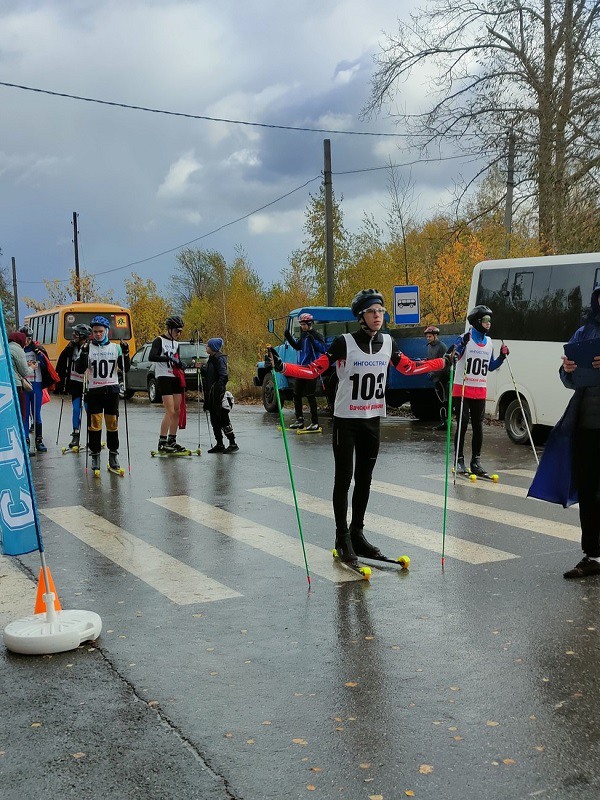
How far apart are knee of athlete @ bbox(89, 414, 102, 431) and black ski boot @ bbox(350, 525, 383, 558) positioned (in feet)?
19.3

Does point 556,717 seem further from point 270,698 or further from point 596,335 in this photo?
point 596,335

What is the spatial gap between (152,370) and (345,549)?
22612 mm

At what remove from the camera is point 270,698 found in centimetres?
426

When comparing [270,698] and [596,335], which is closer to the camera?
[270,698]

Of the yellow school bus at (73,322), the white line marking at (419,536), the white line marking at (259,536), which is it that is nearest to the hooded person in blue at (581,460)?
the white line marking at (419,536)

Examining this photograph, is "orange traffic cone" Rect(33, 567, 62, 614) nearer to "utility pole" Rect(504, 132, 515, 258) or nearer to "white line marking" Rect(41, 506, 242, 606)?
"white line marking" Rect(41, 506, 242, 606)

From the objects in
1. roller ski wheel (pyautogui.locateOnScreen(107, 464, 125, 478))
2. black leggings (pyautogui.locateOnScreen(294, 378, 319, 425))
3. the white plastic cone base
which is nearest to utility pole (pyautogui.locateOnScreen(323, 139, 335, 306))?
black leggings (pyautogui.locateOnScreen(294, 378, 319, 425))

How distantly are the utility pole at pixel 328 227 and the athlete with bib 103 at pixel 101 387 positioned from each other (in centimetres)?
1397

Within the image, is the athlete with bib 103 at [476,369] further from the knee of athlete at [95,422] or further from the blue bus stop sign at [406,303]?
the blue bus stop sign at [406,303]

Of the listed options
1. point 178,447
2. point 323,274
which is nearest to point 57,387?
point 178,447

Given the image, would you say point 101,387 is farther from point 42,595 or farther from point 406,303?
point 406,303

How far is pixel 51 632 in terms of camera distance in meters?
5.04

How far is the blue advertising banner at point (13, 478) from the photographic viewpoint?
5.29 metres

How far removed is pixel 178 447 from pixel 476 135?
14.6 metres
